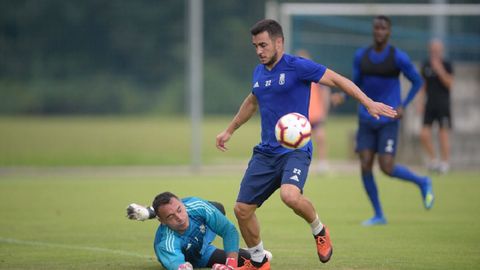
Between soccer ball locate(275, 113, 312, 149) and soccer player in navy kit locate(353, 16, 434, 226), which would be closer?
soccer ball locate(275, 113, 312, 149)

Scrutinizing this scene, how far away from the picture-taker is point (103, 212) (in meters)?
13.9

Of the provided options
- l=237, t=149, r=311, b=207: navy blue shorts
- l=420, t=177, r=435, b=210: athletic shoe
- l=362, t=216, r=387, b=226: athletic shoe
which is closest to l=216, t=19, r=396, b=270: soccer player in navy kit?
l=237, t=149, r=311, b=207: navy blue shorts

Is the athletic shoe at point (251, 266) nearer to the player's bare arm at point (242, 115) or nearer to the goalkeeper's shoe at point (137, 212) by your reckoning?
the goalkeeper's shoe at point (137, 212)

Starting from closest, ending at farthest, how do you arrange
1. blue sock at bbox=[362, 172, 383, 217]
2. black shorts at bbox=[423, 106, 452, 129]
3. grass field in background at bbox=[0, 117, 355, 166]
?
blue sock at bbox=[362, 172, 383, 217]
black shorts at bbox=[423, 106, 452, 129]
grass field in background at bbox=[0, 117, 355, 166]

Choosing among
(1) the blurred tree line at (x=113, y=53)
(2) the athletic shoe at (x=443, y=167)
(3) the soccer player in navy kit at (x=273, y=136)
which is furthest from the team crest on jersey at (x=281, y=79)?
(1) the blurred tree line at (x=113, y=53)

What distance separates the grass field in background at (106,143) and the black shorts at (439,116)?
4.08m

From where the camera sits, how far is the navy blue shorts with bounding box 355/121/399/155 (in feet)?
40.4

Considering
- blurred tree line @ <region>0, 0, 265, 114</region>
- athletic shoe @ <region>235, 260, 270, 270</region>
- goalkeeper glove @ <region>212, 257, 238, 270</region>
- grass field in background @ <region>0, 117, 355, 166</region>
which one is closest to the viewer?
goalkeeper glove @ <region>212, 257, 238, 270</region>

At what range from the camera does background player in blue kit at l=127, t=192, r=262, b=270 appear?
27.2 ft

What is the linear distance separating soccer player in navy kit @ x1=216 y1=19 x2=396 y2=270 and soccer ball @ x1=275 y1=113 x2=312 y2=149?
0.63 feet

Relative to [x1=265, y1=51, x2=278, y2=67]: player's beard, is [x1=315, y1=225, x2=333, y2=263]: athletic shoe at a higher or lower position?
lower

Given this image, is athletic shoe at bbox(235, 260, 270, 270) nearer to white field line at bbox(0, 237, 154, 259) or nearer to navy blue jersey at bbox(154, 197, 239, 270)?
navy blue jersey at bbox(154, 197, 239, 270)

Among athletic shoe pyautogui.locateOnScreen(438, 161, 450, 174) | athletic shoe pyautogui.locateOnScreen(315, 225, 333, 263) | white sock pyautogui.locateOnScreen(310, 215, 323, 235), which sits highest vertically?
white sock pyautogui.locateOnScreen(310, 215, 323, 235)

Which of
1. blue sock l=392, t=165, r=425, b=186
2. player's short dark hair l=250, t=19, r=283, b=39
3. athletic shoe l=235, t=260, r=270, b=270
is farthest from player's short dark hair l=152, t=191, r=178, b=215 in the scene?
blue sock l=392, t=165, r=425, b=186
